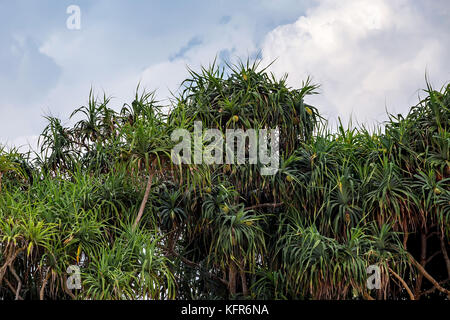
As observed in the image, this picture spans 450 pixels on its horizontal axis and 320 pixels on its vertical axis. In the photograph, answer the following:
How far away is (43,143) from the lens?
306 inches

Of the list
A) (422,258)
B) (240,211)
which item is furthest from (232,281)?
(422,258)

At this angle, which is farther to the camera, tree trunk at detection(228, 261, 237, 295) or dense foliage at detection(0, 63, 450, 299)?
tree trunk at detection(228, 261, 237, 295)

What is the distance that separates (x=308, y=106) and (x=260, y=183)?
134 centimetres

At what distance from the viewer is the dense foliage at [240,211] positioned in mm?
5637

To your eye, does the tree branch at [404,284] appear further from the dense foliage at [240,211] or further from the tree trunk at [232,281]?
the tree trunk at [232,281]

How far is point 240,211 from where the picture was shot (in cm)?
613

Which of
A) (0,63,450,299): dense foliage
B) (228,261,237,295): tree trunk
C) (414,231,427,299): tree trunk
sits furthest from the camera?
(414,231,427,299): tree trunk

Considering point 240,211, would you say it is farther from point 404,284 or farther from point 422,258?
point 422,258

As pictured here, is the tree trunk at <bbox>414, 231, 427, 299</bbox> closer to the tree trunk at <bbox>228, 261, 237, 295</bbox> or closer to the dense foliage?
the dense foliage

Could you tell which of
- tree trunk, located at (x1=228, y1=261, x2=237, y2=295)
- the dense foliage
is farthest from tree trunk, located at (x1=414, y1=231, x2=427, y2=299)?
tree trunk, located at (x1=228, y1=261, x2=237, y2=295)

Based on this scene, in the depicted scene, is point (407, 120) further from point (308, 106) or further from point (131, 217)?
point (131, 217)

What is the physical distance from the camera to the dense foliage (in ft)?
18.5
